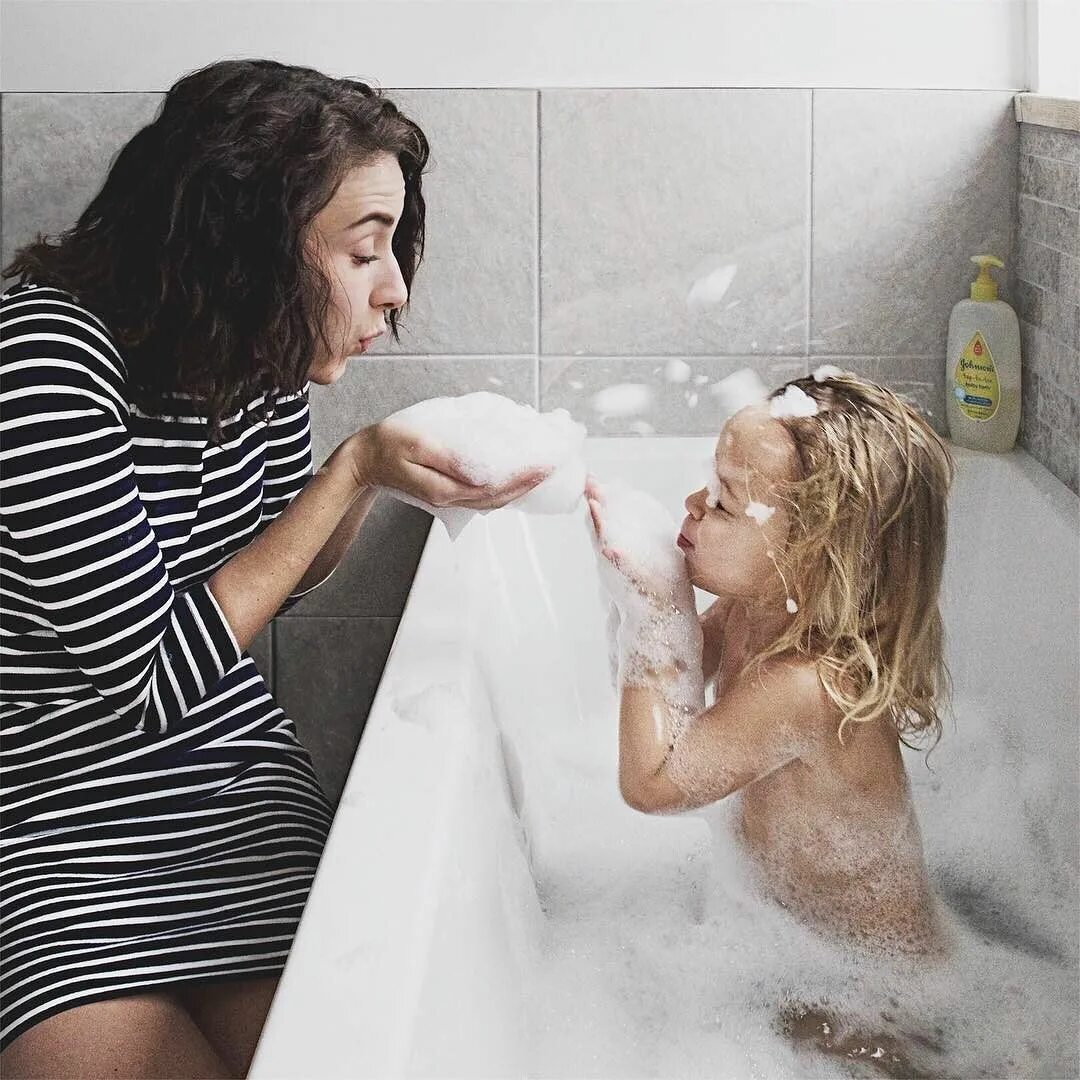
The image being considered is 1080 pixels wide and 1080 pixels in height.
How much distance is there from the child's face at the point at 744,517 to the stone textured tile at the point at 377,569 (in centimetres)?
69

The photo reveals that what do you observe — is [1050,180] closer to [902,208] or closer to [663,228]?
[902,208]

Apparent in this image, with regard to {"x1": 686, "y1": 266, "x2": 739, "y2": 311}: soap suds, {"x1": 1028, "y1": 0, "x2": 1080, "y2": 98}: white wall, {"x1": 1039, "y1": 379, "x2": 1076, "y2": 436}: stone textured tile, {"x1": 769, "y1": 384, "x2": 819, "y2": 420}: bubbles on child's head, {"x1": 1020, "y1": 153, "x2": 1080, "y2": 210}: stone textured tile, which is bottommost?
{"x1": 1039, "y1": 379, "x2": 1076, "y2": 436}: stone textured tile

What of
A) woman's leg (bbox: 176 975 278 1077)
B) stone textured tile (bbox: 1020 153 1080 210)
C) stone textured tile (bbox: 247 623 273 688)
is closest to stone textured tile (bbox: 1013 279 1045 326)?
stone textured tile (bbox: 1020 153 1080 210)

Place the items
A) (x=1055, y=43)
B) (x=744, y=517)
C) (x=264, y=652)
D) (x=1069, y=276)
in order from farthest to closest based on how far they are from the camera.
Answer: (x=264, y=652) < (x=1055, y=43) < (x=1069, y=276) < (x=744, y=517)

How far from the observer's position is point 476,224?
5.55 feet

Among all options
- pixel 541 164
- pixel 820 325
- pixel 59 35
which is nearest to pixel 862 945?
pixel 820 325

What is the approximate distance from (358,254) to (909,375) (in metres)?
0.90

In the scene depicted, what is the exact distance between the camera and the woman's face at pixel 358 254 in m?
1.07

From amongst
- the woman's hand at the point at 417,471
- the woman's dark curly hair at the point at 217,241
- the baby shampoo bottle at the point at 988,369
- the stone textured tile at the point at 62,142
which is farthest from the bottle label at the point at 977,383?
the stone textured tile at the point at 62,142

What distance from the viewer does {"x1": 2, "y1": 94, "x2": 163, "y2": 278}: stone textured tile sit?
1655 mm

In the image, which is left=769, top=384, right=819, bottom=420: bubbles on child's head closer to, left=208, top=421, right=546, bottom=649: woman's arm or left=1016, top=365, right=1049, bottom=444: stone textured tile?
left=208, top=421, right=546, bottom=649: woman's arm

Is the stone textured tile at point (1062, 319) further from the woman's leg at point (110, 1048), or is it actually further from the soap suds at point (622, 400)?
the woman's leg at point (110, 1048)

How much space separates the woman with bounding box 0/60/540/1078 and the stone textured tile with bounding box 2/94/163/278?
65 centimetres

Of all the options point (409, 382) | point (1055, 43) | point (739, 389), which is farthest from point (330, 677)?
point (1055, 43)
